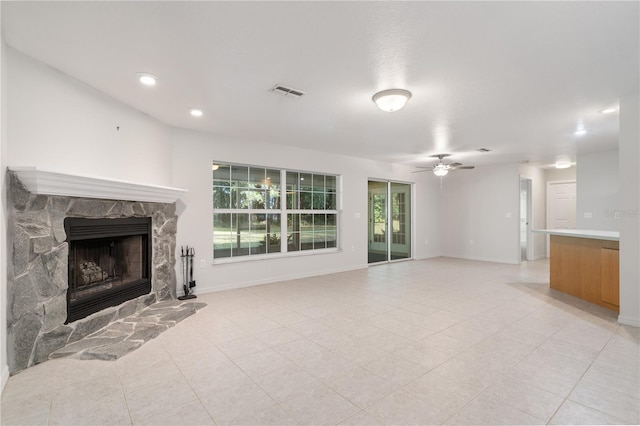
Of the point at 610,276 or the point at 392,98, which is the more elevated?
the point at 392,98

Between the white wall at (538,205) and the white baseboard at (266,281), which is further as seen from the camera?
the white wall at (538,205)

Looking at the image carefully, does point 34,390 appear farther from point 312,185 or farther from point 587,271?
point 587,271

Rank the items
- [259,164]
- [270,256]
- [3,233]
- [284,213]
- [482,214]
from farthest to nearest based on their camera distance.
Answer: [482,214] → [284,213] → [270,256] → [259,164] → [3,233]

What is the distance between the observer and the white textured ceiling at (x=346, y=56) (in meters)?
1.93

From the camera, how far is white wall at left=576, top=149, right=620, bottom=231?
232 inches

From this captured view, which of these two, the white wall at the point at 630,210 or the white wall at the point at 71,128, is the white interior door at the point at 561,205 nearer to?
the white wall at the point at 630,210

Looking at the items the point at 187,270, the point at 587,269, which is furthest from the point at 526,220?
the point at 187,270

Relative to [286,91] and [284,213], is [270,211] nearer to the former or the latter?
[284,213]

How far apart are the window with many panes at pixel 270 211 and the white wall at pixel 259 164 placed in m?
0.19

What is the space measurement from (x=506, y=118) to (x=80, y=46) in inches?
179

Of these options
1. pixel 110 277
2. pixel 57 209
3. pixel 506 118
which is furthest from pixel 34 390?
pixel 506 118

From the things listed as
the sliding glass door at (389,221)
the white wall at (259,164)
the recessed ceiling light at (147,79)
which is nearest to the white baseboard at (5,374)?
the white wall at (259,164)

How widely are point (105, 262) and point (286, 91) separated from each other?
2.98 metres

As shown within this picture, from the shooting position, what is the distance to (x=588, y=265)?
13.7ft
